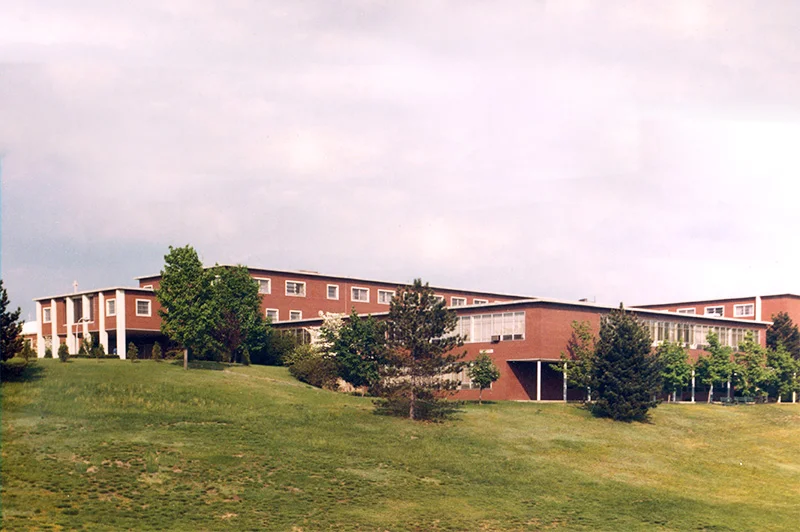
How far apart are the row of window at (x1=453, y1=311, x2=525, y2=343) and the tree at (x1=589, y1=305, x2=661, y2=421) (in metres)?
9.67

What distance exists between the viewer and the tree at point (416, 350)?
51.0m

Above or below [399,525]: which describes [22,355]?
above

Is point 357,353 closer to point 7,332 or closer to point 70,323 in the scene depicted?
point 7,332

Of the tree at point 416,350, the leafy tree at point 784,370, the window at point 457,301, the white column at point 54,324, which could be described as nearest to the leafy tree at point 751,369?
the leafy tree at point 784,370

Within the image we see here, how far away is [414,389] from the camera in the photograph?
168 feet

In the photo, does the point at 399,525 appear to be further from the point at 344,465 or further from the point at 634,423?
the point at 634,423

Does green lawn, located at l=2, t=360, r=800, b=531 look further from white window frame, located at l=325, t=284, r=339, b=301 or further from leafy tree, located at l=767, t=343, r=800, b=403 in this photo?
white window frame, located at l=325, t=284, r=339, b=301

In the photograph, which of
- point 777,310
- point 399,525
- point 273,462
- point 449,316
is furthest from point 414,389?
point 777,310

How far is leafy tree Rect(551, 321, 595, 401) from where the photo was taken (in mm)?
62281

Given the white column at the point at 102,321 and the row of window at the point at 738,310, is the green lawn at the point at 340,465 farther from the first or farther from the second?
the row of window at the point at 738,310

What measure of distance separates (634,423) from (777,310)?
46.9 metres

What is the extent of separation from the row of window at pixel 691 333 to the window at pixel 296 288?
37.3 meters

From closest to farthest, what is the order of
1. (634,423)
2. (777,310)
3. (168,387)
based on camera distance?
(168,387), (634,423), (777,310)

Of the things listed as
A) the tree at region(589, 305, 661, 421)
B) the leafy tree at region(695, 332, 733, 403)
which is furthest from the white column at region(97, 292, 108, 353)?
the leafy tree at region(695, 332, 733, 403)
